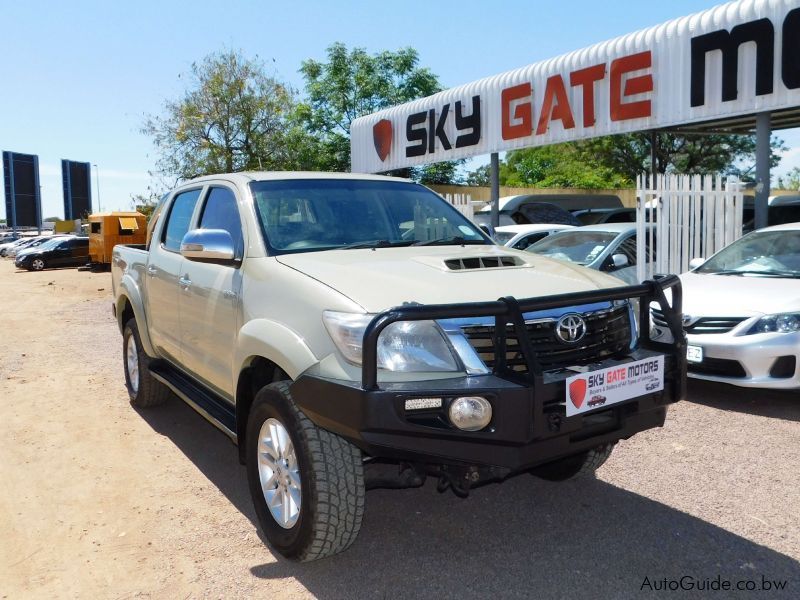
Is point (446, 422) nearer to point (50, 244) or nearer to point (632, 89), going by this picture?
point (632, 89)

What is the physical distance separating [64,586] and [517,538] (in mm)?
2060

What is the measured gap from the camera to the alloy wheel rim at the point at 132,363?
584 cm

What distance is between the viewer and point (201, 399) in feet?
13.8

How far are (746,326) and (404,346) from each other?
378 cm

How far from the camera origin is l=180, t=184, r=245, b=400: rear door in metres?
3.72

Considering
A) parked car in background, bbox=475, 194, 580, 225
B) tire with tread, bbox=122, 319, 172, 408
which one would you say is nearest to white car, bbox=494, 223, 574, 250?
tire with tread, bbox=122, 319, 172, 408

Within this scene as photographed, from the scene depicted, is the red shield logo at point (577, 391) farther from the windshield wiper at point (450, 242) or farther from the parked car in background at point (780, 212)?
the parked car in background at point (780, 212)

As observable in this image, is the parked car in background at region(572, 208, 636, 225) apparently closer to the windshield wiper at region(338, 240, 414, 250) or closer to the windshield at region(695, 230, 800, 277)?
the windshield at region(695, 230, 800, 277)

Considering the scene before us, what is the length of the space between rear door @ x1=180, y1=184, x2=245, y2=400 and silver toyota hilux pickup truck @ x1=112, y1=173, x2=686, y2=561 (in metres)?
0.02

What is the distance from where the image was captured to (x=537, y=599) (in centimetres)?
287

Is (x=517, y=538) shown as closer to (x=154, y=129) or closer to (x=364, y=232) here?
(x=364, y=232)

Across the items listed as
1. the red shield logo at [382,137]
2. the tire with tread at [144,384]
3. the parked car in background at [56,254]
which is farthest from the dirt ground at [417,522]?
the parked car in background at [56,254]

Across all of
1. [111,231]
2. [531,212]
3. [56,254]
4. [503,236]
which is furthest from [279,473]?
[56,254]

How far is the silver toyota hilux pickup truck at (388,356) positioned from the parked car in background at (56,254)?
30.9 meters
